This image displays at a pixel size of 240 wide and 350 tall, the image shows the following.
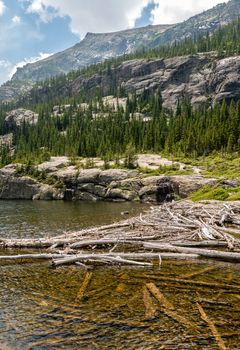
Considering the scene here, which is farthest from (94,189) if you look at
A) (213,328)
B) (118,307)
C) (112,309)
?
(213,328)

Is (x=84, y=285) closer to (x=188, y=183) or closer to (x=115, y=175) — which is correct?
(x=188, y=183)

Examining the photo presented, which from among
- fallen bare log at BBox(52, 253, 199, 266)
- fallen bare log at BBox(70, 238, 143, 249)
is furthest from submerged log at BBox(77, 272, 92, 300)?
fallen bare log at BBox(70, 238, 143, 249)

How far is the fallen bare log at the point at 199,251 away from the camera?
21.0m

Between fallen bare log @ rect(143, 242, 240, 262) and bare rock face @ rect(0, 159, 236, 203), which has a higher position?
A: bare rock face @ rect(0, 159, 236, 203)

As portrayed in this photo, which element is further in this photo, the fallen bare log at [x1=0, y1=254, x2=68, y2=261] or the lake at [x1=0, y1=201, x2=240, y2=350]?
the fallen bare log at [x1=0, y1=254, x2=68, y2=261]

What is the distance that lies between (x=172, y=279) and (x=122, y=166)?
8207cm

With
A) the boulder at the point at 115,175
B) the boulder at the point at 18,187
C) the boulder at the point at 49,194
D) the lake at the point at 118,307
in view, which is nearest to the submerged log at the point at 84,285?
the lake at the point at 118,307

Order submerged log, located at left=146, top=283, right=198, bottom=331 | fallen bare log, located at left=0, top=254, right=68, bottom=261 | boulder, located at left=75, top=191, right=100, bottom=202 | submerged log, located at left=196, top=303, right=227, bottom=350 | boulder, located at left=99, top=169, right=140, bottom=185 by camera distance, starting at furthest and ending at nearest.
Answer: boulder, located at left=75, top=191, right=100, bottom=202
boulder, located at left=99, top=169, right=140, bottom=185
fallen bare log, located at left=0, top=254, right=68, bottom=261
submerged log, located at left=146, top=283, right=198, bottom=331
submerged log, located at left=196, top=303, right=227, bottom=350

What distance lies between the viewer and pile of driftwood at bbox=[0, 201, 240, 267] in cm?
2109

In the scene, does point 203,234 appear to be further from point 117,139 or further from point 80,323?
point 117,139

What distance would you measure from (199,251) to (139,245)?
191 inches

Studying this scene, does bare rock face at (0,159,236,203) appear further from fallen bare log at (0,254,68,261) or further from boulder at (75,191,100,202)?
fallen bare log at (0,254,68,261)

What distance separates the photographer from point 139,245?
24984 mm

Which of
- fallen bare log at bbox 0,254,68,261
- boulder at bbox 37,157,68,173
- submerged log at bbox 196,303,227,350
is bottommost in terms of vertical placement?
submerged log at bbox 196,303,227,350
